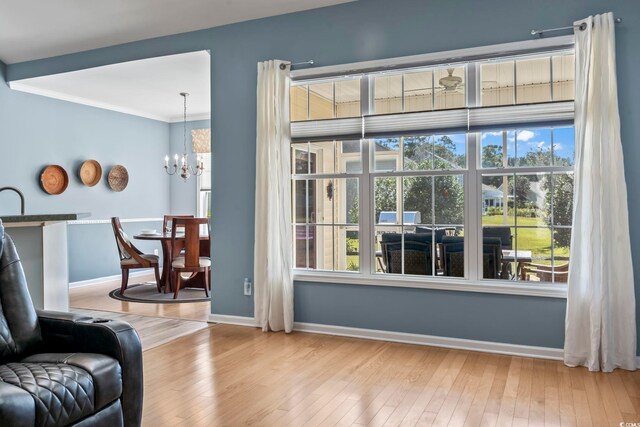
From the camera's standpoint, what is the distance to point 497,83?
12.6ft

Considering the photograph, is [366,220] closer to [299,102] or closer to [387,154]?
[387,154]

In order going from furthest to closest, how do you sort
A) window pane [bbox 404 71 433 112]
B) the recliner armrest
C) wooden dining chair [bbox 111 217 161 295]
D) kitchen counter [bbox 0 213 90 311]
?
wooden dining chair [bbox 111 217 161 295] → window pane [bbox 404 71 433 112] → kitchen counter [bbox 0 213 90 311] → the recliner armrest

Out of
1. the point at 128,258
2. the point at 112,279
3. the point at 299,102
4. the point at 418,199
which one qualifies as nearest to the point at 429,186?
the point at 418,199

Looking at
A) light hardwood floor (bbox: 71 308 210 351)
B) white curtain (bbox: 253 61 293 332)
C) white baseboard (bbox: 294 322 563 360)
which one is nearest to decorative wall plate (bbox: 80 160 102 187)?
light hardwood floor (bbox: 71 308 210 351)

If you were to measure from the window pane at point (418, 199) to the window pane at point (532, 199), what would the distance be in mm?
666

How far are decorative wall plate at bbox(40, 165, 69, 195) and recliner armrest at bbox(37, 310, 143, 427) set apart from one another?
491 centimetres

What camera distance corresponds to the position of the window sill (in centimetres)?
362

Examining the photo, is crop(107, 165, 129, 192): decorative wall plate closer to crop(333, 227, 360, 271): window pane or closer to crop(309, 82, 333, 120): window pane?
crop(309, 82, 333, 120): window pane

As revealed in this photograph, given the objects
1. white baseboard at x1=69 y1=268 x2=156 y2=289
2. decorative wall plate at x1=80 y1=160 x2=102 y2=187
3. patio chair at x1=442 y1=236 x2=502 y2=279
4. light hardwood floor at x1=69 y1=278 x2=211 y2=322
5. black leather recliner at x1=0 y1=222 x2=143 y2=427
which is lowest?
light hardwood floor at x1=69 y1=278 x2=211 y2=322

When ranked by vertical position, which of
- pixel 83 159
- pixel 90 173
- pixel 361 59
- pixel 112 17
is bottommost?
pixel 90 173

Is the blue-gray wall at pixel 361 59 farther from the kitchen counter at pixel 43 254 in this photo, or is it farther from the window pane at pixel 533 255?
the kitchen counter at pixel 43 254

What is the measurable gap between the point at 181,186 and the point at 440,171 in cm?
567

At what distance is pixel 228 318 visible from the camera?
4703mm

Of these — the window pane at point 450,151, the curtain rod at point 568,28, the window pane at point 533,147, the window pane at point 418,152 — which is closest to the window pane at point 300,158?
the window pane at point 418,152
